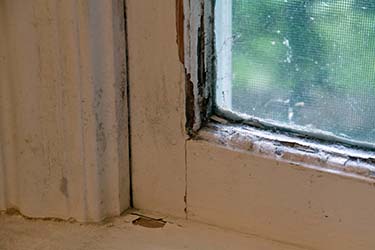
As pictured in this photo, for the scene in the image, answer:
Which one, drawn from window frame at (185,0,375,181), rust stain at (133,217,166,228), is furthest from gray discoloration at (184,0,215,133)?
rust stain at (133,217,166,228)

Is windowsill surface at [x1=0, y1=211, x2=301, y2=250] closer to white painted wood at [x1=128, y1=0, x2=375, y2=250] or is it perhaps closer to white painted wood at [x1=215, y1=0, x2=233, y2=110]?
white painted wood at [x1=128, y1=0, x2=375, y2=250]

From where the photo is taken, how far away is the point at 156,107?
3.10ft

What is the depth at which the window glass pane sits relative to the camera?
0.85 m

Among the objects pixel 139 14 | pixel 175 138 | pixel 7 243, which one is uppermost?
pixel 139 14

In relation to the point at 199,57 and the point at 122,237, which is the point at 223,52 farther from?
the point at 122,237

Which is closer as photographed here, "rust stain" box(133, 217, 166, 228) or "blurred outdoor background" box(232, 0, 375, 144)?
"blurred outdoor background" box(232, 0, 375, 144)

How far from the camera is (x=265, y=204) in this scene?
92 centimetres

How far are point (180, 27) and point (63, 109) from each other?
15 centimetres

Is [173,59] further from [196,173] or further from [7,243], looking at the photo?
[7,243]

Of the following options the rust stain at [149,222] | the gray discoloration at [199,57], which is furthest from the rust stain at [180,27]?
the rust stain at [149,222]

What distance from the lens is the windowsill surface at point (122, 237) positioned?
36.6 inches

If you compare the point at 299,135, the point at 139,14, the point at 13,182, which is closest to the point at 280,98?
the point at 299,135

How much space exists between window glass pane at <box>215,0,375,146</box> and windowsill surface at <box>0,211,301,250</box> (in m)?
0.13

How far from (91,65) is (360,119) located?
27 centimetres
